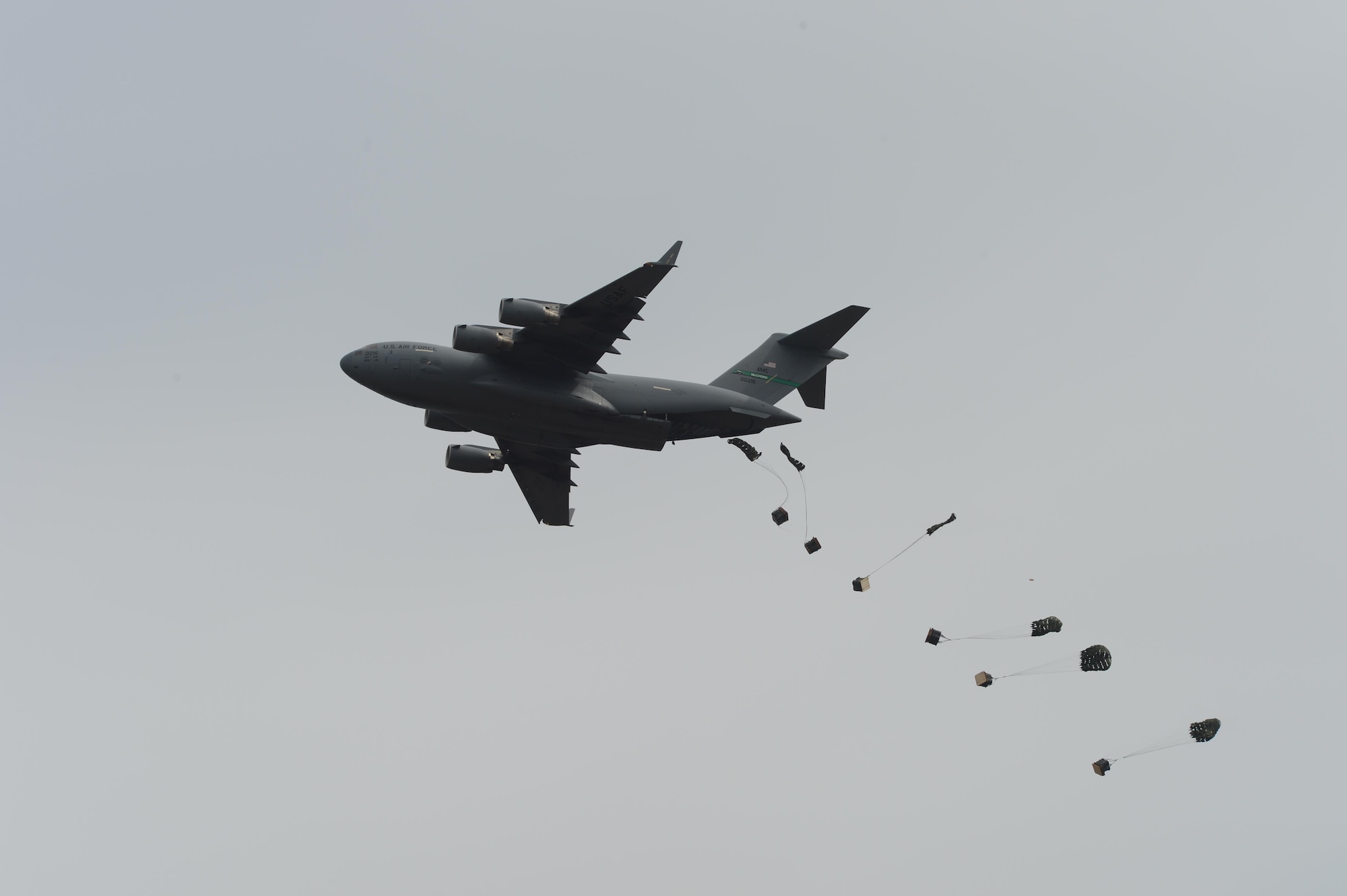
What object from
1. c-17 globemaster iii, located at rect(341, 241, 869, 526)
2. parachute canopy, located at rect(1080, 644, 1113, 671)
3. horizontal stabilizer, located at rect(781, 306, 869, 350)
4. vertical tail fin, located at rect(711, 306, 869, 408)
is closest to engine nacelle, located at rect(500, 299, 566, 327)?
c-17 globemaster iii, located at rect(341, 241, 869, 526)

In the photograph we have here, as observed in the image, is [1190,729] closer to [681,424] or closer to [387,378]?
[681,424]

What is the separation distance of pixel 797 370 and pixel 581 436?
20.8 ft

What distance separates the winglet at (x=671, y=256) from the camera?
23.5 meters

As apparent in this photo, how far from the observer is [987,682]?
23.1 meters

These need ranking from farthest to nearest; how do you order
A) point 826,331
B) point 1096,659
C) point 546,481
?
point 546,481 < point 826,331 < point 1096,659

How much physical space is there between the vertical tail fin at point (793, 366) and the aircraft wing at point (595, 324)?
14.1 feet

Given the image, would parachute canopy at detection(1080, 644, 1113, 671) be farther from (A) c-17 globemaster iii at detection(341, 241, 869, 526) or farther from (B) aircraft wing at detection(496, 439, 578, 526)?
(B) aircraft wing at detection(496, 439, 578, 526)

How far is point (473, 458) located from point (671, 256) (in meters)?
9.66

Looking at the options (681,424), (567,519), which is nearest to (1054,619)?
(681,424)

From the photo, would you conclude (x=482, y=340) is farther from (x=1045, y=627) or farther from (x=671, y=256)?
(x=1045, y=627)

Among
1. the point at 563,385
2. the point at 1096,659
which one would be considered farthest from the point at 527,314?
the point at 1096,659

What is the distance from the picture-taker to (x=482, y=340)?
24953 mm

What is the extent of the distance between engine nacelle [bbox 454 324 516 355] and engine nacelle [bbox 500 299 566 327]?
645 mm

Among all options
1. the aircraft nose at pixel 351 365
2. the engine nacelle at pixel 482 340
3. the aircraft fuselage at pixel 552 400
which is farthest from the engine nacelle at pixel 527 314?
the aircraft nose at pixel 351 365
